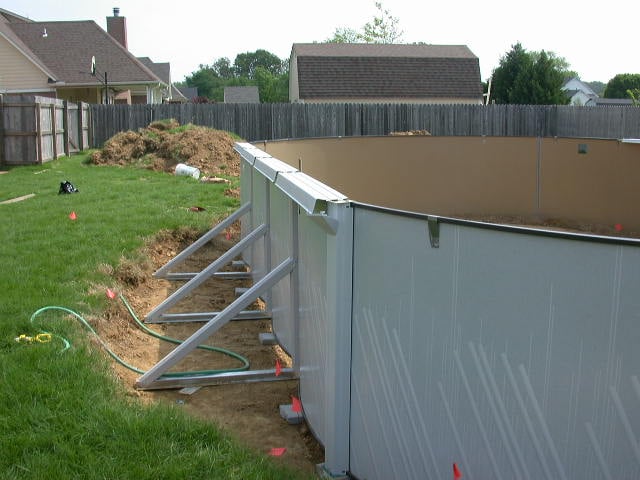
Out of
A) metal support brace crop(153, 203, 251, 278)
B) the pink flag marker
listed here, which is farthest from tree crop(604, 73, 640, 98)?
the pink flag marker

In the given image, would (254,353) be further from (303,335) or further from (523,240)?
(523,240)

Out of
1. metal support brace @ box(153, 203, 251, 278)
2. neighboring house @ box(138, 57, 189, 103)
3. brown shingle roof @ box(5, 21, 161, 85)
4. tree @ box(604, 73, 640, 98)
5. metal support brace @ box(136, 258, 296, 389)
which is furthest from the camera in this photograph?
tree @ box(604, 73, 640, 98)

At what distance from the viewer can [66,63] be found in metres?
37.2

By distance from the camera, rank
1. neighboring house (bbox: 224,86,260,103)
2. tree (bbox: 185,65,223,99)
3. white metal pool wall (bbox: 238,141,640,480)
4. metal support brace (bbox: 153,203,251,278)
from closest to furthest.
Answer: white metal pool wall (bbox: 238,141,640,480) < metal support brace (bbox: 153,203,251,278) < neighboring house (bbox: 224,86,260,103) < tree (bbox: 185,65,223,99)

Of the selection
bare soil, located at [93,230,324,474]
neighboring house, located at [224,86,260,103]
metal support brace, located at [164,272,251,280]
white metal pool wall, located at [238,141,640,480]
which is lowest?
bare soil, located at [93,230,324,474]

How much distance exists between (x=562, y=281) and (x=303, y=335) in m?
3.00

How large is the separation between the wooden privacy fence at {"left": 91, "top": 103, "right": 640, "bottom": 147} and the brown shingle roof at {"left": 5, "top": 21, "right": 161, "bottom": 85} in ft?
29.9

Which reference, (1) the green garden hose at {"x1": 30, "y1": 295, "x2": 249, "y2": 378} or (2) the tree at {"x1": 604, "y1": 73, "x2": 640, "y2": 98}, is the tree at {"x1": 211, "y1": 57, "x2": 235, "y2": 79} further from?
(1) the green garden hose at {"x1": 30, "y1": 295, "x2": 249, "y2": 378}

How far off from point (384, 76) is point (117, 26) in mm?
17136

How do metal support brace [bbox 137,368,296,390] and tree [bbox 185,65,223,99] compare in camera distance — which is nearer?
metal support brace [bbox 137,368,296,390]


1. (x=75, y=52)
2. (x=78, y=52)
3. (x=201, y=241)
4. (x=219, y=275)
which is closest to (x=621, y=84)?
(x=78, y=52)

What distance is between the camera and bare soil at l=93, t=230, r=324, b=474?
495cm

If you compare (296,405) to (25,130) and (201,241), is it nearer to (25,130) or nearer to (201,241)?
(201,241)

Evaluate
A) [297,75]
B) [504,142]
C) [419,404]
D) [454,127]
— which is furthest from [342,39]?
[419,404]
